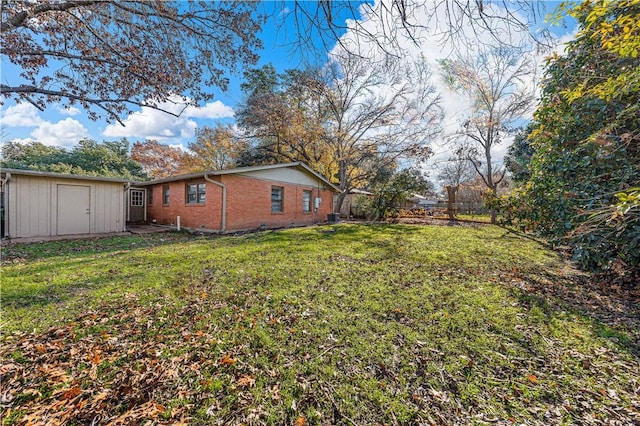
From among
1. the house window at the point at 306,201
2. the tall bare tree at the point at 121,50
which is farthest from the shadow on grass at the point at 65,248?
the house window at the point at 306,201

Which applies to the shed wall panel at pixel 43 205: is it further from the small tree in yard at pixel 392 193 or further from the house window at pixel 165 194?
the small tree in yard at pixel 392 193

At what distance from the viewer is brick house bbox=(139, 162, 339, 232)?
428 inches

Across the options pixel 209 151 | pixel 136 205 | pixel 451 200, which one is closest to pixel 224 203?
pixel 136 205

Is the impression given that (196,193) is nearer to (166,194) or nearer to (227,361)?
(166,194)

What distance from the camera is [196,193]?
11.7 m

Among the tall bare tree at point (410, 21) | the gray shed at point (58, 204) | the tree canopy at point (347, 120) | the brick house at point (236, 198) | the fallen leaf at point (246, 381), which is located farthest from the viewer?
the tree canopy at point (347, 120)

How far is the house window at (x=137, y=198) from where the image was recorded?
49.1ft

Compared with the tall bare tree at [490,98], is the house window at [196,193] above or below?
below

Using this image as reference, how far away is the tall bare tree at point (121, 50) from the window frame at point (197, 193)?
6.22 metres

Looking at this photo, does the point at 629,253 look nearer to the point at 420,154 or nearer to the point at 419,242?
the point at 419,242

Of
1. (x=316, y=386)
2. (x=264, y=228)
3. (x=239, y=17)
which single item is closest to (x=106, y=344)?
(x=316, y=386)

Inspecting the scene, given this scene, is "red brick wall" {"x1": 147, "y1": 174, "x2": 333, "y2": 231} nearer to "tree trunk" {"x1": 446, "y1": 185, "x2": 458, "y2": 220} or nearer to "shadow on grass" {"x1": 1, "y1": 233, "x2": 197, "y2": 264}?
"shadow on grass" {"x1": 1, "y1": 233, "x2": 197, "y2": 264}

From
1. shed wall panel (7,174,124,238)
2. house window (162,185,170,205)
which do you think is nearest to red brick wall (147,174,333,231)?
house window (162,185,170,205)

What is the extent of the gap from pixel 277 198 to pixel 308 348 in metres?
11.2
